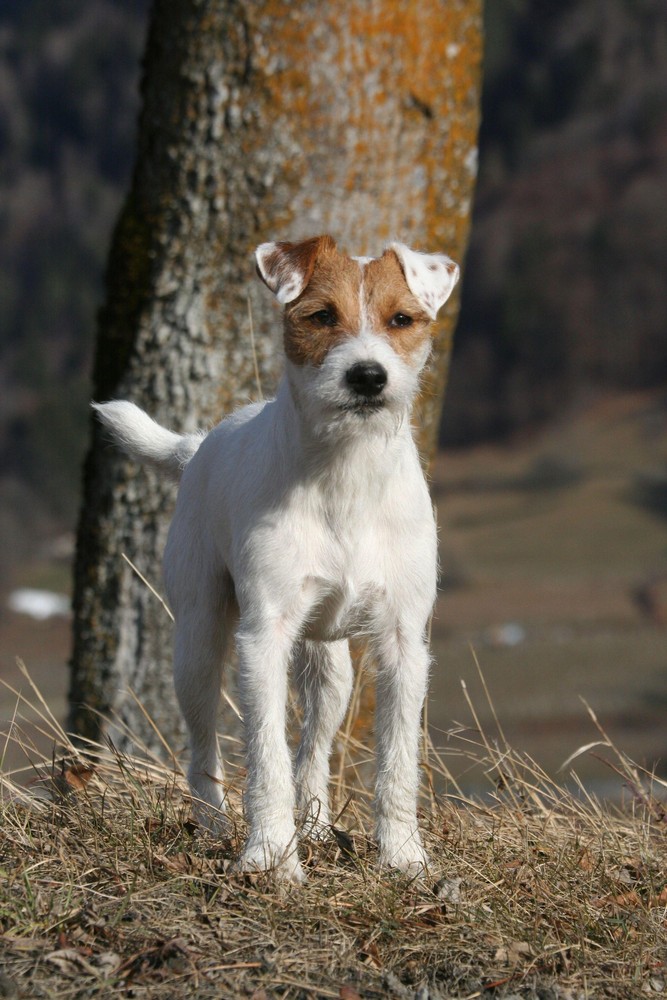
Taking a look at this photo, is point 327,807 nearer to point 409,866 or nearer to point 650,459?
point 409,866

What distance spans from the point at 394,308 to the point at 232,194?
2362 mm

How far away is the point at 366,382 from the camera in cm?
388

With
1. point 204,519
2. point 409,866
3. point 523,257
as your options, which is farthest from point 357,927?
point 523,257

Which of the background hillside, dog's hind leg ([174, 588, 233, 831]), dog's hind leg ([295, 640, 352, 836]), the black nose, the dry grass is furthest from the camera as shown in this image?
the background hillside

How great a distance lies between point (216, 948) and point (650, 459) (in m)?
43.1

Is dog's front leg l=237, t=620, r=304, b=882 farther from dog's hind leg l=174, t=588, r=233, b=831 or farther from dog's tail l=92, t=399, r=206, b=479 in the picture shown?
dog's tail l=92, t=399, r=206, b=479

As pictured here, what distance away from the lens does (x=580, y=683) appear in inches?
891

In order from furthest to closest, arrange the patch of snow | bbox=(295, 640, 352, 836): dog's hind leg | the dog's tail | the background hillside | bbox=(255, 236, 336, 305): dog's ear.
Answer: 1. the background hillside
2. the patch of snow
3. the dog's tail
4. bbox=(295, 640, 352, 836): dog's hind leg
5. bbox=(255, 236, 336, 305): dog's ear

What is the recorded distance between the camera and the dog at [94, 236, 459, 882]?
402cm

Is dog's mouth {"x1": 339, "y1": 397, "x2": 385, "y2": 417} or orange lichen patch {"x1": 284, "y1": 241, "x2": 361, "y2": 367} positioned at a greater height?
orange lichen patch {"x1": 284, "y1": 241, "x2": 361, "y2": 367}

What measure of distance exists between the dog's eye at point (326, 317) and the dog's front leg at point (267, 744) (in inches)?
38.2

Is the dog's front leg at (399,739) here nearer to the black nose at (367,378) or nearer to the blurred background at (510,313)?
the black nose at (367,378)

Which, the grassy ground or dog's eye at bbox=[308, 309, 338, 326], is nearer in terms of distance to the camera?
the grassy ground

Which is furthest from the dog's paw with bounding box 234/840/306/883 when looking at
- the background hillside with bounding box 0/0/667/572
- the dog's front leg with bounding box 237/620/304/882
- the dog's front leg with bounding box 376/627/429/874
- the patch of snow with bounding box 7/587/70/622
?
the background hillside with bounding box 0/0/667/572
